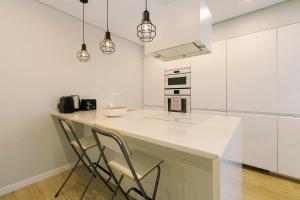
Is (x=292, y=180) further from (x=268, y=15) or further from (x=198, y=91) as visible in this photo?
(x=268, y=15)

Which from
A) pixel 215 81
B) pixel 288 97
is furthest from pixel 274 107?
pixel 215 81

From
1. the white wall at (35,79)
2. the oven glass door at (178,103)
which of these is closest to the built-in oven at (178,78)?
the oven glass door at (178,103)

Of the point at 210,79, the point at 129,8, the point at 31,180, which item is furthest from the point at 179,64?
the point at 31,180

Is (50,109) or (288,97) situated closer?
(288,97)

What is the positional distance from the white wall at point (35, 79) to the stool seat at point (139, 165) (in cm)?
143

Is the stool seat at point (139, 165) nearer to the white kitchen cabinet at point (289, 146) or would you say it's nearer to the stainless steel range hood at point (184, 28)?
the stainless steel range hood at point (184, 28)

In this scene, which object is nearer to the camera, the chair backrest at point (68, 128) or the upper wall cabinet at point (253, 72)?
the chair backrest at point (68, 128)

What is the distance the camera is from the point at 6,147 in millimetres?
1700

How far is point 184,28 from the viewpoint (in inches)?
61.2

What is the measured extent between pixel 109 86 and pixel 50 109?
1.06m

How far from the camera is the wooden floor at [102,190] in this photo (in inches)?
63.7

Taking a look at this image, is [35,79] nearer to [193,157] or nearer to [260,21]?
[193,157]

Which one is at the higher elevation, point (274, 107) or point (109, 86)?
point (109, 86)

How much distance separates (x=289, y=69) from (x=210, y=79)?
965 mm
